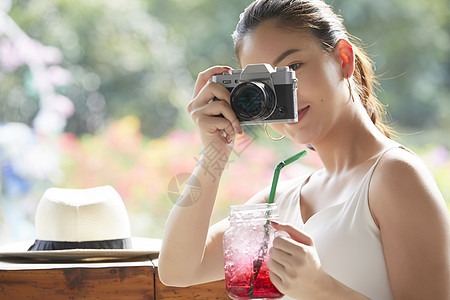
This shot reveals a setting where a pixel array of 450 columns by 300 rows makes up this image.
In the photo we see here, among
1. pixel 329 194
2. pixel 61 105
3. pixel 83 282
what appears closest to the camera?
pixel 329 194

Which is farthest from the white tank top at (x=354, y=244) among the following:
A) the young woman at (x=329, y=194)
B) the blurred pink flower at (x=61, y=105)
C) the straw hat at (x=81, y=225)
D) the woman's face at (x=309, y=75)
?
the blurred pink flower at (x=61, y=105)

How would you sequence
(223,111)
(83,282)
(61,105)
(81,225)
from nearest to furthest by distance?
(223,111) → (83,282) → (81,225) → (61,105)

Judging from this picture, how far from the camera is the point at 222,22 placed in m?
3.07

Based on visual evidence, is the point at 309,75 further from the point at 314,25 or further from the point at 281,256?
Result: the point at 281,256

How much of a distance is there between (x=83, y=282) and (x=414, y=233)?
0.75 metres

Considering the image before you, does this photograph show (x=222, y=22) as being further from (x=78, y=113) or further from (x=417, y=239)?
(x=417, y=239)

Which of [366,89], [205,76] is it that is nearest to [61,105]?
[205,76]

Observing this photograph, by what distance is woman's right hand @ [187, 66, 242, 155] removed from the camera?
1.02m

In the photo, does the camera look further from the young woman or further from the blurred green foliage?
the blurred green foliage

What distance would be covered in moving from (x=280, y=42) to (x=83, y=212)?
0.77 metres

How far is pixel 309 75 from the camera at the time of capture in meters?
1.05

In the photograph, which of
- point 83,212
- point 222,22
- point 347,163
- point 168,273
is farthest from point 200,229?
point 222,22

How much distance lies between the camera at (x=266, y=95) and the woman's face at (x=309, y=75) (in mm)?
62

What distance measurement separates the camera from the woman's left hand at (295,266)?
31.4 inches
